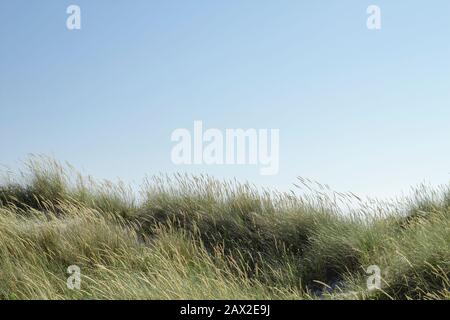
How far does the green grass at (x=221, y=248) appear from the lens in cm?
537

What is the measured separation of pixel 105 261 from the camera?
22.1ft

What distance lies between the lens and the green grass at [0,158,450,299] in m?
5.37

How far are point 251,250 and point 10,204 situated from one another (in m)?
4.93

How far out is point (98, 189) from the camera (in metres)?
9.86

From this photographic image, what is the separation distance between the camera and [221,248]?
717cm
